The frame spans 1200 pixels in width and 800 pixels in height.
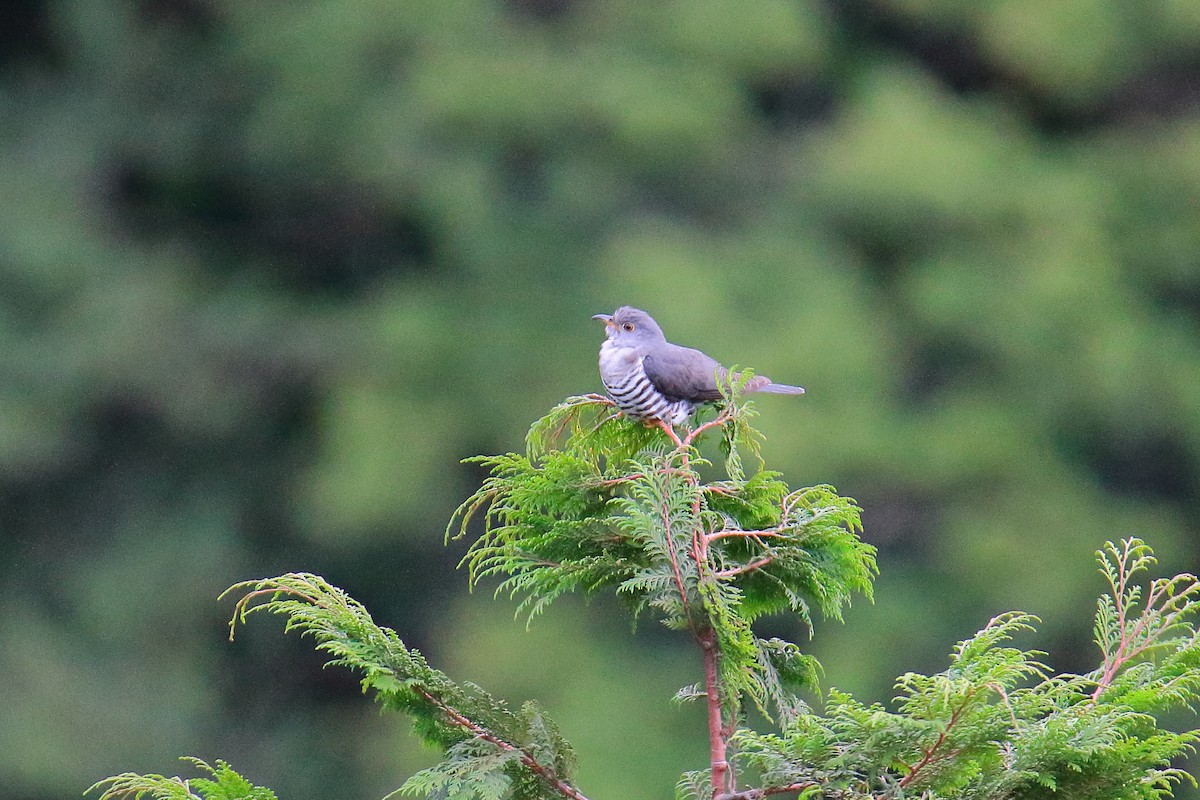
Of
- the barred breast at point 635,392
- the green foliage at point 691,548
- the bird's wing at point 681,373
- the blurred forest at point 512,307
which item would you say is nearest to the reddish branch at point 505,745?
the green foliage at point 691,548

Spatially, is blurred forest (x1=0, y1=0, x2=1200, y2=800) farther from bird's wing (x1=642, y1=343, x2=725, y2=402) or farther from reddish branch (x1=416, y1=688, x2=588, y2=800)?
reddish branch (x1=416, y1=688, x2=588, y2=800)

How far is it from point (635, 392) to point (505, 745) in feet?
4.21

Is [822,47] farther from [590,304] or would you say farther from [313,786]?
[313,786]

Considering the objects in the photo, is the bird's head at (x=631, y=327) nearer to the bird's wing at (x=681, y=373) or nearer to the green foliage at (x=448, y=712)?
the bird's wing at (x=681, y=373)

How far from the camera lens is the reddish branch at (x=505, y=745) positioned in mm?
2135

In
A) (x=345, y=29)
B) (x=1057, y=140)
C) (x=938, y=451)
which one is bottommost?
(x=938, y=451)

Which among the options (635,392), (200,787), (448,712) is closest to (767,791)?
(448,712)

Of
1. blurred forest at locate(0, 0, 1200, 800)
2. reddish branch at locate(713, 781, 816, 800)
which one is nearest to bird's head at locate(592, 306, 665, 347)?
reddish branch at locate(713, 781, 816, 800)

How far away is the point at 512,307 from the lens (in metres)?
11.4

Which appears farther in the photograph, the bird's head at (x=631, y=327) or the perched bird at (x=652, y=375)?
the bird's head at (x=631, y=327)

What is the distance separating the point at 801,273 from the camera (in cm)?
1101

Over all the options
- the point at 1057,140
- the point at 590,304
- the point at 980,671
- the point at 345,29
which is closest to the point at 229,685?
the point at 590,304

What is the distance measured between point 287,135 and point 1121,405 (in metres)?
6.79

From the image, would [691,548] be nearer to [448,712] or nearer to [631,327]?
[448,712]
